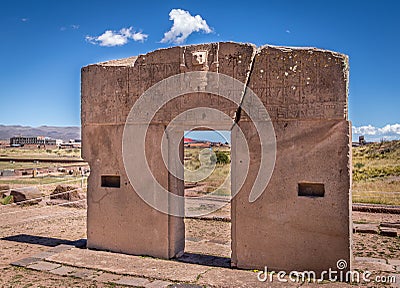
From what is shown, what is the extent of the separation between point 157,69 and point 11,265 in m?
3.67

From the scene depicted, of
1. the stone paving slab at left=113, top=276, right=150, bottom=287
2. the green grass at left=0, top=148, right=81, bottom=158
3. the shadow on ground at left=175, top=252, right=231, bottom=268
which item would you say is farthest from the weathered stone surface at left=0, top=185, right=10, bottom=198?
the green grass at left=0, top=148, right=81, bottom=158

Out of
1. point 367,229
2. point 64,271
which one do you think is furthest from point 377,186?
point 64,271

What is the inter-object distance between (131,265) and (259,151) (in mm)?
2449

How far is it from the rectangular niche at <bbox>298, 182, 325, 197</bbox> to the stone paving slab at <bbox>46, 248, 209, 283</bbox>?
1.69 m

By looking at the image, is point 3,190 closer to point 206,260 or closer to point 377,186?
point 206,260

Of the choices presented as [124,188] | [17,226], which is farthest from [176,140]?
[17,226]

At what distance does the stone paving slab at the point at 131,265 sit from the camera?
4.96 meters

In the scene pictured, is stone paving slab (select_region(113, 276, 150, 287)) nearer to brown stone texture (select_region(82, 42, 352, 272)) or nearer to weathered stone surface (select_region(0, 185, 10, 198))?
brown stone texture (select_region(82, 42, 352, 272))

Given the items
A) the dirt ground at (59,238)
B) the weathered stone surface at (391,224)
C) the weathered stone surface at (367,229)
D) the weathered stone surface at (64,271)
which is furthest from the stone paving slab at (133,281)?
the weathered stone surface at (391,224)

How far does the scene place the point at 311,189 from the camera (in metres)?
5.07

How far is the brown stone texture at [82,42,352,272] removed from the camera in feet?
15.9

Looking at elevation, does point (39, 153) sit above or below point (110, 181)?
below

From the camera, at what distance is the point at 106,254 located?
19.6ft

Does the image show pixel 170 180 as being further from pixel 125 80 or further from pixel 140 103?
pixel 125 80
